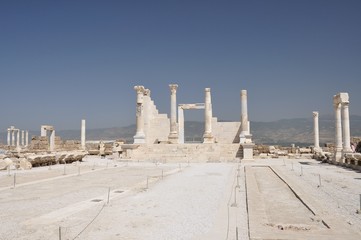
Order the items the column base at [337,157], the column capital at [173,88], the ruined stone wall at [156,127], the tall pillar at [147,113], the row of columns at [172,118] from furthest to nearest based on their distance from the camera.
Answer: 1. the ruined stone wall at [156,127]
2. the tall pillar at [147,113]
3. the column capital at [173,88]
4. the row of columns at [172,118]
5. the column base at [337,157]

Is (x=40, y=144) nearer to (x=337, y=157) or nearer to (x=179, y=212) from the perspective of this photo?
(x=337, y=157)

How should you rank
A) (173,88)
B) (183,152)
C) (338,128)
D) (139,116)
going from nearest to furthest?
(338,128)
(183,152)
(139,116)
(173,88)

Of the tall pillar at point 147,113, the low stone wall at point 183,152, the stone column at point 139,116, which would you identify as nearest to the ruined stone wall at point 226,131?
the tall pillar at point 147,113

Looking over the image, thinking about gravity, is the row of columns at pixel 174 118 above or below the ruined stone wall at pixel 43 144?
above

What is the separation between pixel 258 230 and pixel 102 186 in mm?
7698

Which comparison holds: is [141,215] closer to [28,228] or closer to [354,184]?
[28,228]

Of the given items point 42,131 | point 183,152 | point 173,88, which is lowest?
point 183,152

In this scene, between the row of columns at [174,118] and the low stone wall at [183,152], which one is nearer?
the low stone wall at [183,152]

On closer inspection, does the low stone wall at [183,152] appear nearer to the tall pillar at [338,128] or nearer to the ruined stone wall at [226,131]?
the tall pillar at [338,128]

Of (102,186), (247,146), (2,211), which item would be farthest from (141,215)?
(247,146)

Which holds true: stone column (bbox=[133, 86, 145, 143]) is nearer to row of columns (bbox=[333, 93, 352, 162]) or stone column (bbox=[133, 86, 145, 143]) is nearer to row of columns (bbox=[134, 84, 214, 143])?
row of columns (bbox=[134, 84, 214, 143])

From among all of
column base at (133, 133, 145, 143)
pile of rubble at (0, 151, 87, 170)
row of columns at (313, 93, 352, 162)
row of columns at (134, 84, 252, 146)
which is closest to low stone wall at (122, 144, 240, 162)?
column base at (133, 133, 145, 143)

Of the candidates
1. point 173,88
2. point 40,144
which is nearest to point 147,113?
point 173,88

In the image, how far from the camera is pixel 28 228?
21.3 feet
